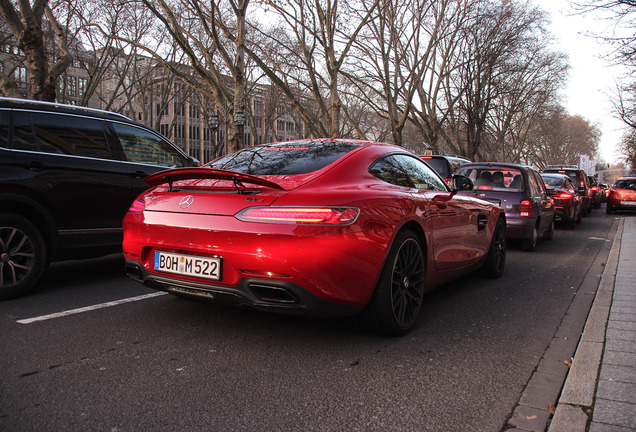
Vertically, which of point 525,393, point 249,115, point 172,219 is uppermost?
point 249,115

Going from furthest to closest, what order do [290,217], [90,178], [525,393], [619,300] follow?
[90,178], [619,300], [290,217], [525,393]

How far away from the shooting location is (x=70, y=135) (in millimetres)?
5434

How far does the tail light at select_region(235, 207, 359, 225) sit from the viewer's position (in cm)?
318

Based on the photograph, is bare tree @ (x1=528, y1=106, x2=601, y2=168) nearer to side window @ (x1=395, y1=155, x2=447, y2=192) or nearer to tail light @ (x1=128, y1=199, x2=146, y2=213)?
side window @ (x1=395, y1=155, x2=447, y2=192)

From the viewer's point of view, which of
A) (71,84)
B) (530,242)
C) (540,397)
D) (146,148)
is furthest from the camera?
(71,84)

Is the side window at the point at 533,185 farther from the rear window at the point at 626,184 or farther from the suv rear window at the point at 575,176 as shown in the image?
the rear window at the point at 626,184

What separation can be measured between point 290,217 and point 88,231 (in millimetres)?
3216

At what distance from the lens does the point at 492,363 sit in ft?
11.3

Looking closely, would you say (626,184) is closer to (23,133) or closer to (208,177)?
(208,177)

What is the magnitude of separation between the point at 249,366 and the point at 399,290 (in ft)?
4.25

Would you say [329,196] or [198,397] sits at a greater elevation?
[329,196]

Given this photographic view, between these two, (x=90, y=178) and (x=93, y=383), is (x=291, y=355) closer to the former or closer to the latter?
(x=93, y=383)

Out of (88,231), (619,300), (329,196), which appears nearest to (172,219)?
(329,196)

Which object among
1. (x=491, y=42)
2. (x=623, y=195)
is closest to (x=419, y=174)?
(x=623, y=195)
